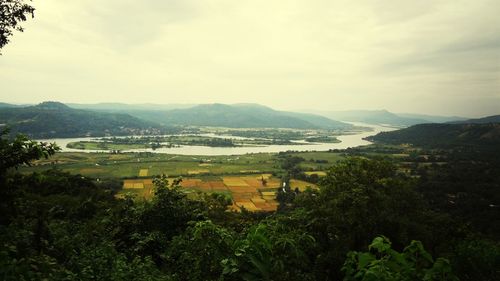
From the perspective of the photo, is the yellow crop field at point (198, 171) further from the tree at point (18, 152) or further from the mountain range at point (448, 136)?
the mountain range at point (448, 136)

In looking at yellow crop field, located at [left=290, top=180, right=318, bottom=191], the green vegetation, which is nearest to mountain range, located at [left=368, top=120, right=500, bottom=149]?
yellow crop field, located at [left=290, top=180, right=318, bottom=191]

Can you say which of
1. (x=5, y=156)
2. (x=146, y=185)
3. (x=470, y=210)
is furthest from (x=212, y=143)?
(x=5, y=156)

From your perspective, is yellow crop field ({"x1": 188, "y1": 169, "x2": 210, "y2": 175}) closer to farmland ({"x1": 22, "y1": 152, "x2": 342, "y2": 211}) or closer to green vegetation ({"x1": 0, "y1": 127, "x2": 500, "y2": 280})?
farmland ({"x1": 22, "y1": 152, "x2": 342, "y2": 211})

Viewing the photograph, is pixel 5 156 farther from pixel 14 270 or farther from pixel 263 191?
pixel 263 191

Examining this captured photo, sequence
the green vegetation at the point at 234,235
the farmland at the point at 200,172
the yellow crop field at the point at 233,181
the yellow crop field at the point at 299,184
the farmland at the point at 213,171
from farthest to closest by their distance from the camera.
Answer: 1. the yellow crop field at the point at 233,181
2. the yellow crop field at the point at 299,184
3. the farmland at the point at 213,171
4. the farmland at the point at 200,172
5. the green vegetation at the point at 234,235

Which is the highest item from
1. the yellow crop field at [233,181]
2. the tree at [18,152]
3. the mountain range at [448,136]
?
the tree at [18,152]

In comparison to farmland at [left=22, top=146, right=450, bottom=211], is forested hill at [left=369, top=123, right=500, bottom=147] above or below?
above

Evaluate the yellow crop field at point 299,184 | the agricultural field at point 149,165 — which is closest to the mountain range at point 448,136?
the agricultural field at point 149,165

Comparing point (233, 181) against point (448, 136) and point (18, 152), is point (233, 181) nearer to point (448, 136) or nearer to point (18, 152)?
point (18, 152)

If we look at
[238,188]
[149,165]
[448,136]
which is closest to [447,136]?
[448,136]
